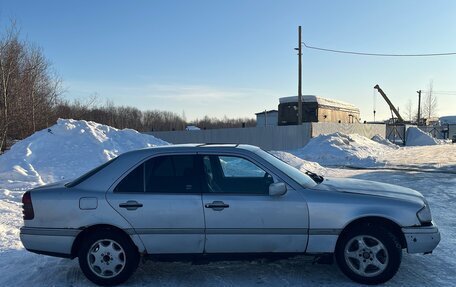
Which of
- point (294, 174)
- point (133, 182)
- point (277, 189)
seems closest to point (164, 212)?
point (133, 182)

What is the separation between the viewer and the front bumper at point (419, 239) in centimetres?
461

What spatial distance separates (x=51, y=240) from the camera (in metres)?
4.77

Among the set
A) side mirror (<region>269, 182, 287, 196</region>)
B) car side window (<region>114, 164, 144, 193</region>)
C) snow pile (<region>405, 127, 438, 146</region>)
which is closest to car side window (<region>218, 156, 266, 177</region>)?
side mirror (<region>269, 182, 287, 196</region>)

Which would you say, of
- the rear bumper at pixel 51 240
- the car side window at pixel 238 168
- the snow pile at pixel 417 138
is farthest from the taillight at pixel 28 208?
the snow pile at pixel 417 138

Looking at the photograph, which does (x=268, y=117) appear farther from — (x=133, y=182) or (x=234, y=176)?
(x=133, y=182)

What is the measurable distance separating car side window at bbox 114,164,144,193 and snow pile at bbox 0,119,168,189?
8.08m

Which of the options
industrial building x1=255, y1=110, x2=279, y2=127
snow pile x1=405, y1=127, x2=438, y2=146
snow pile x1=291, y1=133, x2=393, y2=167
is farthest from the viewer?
industrial building x1=255, y1=110, x2=279, y2=127

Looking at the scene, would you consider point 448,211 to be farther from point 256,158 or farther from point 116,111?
point 116,111

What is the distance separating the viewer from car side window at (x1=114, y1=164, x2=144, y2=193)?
4.79 m

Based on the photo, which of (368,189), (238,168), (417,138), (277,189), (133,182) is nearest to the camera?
(277,189)

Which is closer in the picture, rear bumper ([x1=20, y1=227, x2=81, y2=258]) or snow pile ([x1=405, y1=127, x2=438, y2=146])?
rear bumper ([x1=20, y1=227, x2=81, y2=258])

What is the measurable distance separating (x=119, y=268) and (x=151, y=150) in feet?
4.56

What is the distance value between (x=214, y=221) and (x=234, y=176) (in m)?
0.81

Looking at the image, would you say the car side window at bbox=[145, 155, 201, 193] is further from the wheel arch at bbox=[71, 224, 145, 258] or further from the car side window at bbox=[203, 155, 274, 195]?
the wheel arch at bbox=[71, 224, 145, 258]
